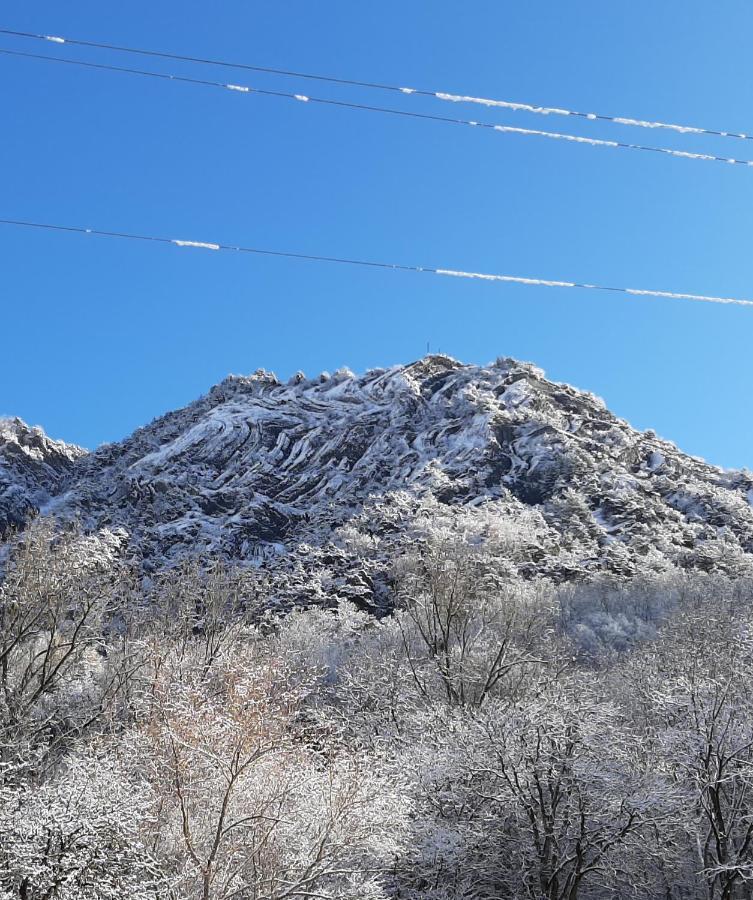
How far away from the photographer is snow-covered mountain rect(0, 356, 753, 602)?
3297 inches

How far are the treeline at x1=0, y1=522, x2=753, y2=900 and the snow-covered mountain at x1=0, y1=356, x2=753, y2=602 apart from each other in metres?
36.8

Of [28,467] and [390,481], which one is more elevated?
[28,467]

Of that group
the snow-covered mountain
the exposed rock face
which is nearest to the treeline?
the snow-covered mountain

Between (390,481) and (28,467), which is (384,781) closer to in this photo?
(390,481)

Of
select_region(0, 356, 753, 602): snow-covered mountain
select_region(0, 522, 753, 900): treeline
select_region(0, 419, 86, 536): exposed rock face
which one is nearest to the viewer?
select_region(0, 522, 753, 900): treeline

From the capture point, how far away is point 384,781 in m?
18.7

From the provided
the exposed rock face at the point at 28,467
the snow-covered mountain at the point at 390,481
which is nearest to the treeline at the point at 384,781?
the snow-covered mountain at the point at 390,481

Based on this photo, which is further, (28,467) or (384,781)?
(28,467)

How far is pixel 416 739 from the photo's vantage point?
87.7ft

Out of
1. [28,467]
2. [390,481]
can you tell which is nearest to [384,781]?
[390,481]

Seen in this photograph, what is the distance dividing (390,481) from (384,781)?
3656 inches

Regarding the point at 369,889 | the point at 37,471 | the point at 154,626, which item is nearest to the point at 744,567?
the point at 154,626

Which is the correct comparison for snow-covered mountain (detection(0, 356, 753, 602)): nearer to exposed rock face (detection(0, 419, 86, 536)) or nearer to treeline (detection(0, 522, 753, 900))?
exposed rock face (detection(0, 419, 86, 536))

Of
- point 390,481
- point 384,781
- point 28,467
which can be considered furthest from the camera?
point 28,467
